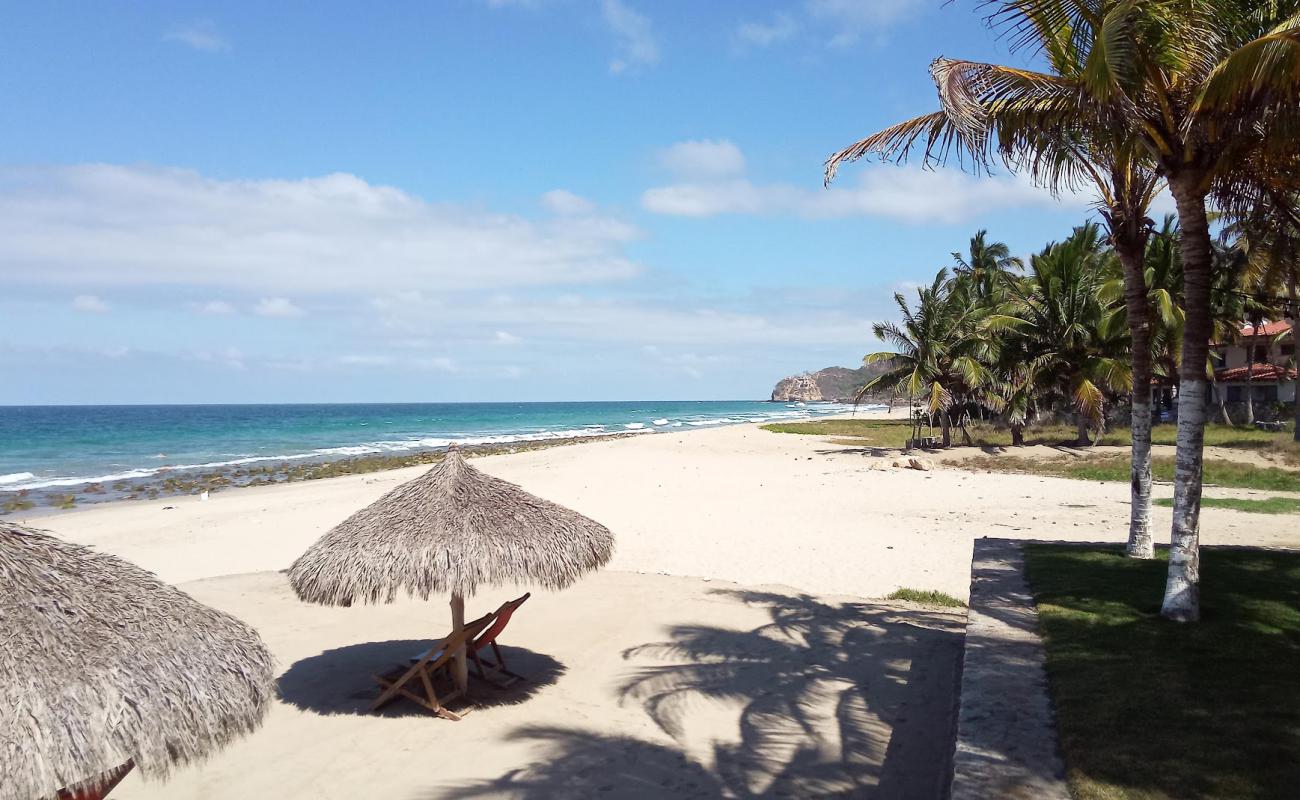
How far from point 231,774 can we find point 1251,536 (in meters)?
12.3

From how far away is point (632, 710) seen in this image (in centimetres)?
650

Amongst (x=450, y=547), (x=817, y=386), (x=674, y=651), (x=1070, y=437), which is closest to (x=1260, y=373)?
(x=1070, y=437)

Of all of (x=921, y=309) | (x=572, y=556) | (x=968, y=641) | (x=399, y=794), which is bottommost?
(x=399, y=794)

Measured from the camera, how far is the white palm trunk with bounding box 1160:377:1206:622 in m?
6.02

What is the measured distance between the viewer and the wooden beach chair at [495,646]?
6840 millimetres

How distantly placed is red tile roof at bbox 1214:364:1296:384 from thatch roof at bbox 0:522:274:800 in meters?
39.0

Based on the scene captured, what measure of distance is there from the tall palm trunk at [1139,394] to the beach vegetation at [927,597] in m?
1.89

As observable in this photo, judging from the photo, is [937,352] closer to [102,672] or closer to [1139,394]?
[1139,394]

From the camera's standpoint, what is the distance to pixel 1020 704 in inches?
186

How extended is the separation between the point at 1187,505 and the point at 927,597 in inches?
146

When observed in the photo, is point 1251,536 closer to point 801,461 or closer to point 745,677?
point 745,677

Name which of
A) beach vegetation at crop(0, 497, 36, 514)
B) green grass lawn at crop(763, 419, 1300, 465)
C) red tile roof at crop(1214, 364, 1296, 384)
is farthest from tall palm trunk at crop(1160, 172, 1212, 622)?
red tile roof at crop(1214, 364, 1296, 384)

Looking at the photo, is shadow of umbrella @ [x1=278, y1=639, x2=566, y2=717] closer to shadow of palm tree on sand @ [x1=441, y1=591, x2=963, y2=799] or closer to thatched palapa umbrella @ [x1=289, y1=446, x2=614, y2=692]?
thatched palapa umbrella @ [x1=289, y1=446, x2=614, y2=692]

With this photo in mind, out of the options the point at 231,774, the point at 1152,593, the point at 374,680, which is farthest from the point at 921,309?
the point at 231,774
